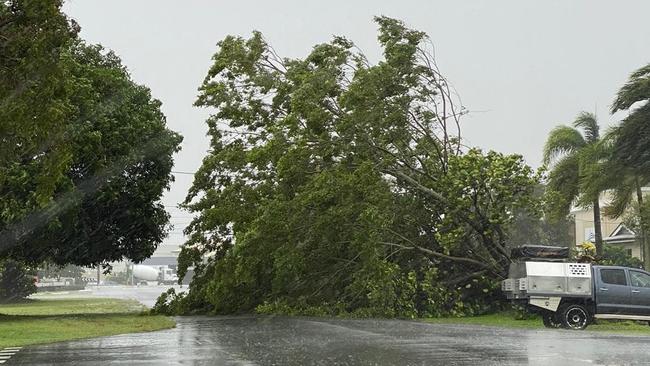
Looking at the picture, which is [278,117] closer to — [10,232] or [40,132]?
[10,232]

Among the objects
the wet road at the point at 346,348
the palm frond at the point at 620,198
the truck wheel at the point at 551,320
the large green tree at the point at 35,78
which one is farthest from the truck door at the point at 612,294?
the large green tree at the point at 35,78

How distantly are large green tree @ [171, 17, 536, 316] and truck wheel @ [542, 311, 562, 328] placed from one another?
15.9 ft

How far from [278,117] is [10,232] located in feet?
34.8

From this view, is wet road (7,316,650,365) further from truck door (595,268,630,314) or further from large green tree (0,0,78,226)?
truck door (595,268,630,314)

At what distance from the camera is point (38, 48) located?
11.5 meters

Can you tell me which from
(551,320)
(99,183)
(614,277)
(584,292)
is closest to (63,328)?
(99,183)

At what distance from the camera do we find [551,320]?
2383 cm

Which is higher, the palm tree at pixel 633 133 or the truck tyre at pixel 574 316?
the palm tree at pixel 633 133

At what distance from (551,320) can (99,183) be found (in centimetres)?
1624

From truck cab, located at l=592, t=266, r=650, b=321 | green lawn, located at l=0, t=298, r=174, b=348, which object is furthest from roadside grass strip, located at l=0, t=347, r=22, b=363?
truck cab, located at l=592, t=266, r=650, b=321

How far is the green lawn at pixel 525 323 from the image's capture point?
23.0m

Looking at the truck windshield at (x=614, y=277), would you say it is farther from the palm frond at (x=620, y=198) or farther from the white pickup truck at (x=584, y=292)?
the palm frond at (x=620, y=198)

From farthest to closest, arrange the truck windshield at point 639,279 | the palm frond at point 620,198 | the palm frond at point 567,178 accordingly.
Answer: the palm frond at point 567,178 < the palm frond at point 620,198 < the truck windshield at point 639,279

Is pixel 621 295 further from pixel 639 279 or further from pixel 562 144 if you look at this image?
pixel 562 144
